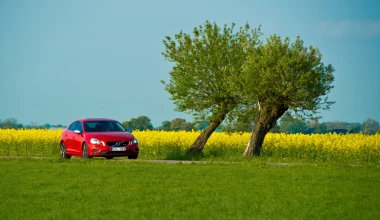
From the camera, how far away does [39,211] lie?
1275 centimetres

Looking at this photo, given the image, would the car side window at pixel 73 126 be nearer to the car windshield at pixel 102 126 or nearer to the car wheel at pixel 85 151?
the car windshield at pixel 102 126

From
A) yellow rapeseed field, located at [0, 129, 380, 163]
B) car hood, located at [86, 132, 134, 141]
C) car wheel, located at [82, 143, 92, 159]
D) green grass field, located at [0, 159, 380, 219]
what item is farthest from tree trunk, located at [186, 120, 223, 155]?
Answer: green grass field, located at [0, 159, 380, 219]

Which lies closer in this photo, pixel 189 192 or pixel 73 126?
pixel 189 192

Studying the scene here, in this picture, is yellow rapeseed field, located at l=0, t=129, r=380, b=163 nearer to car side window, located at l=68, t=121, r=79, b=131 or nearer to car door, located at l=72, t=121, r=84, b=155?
car side window, located at l=68, t=121, r=79, b=131

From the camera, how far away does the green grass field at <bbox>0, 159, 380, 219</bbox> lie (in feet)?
40.6

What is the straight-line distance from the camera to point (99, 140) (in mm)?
28000

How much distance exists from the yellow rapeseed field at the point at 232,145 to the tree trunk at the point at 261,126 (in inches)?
35.1

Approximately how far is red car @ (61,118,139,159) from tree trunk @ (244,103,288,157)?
6.37 metres

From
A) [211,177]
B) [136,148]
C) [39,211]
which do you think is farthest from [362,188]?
[136,148]

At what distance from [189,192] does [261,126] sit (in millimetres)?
17676

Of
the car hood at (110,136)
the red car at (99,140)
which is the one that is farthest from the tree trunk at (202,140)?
the car hood at (110,136)

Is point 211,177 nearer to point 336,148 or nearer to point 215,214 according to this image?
point 215,214

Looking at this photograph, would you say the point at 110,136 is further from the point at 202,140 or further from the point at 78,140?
the point at 202,140

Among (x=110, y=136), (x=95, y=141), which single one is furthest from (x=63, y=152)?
(x=110, y=136)
